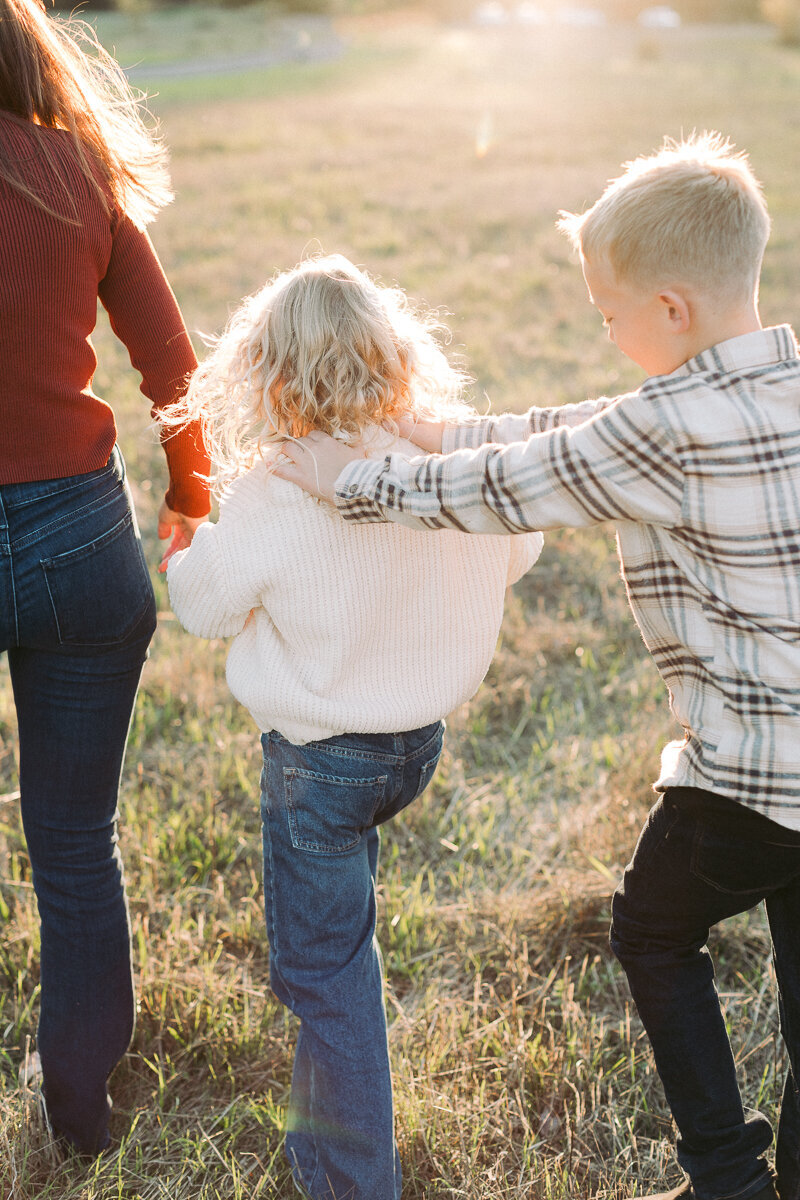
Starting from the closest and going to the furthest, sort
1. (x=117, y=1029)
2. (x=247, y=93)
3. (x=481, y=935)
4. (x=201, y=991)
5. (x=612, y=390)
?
(x=117, y=1029) < (x=201, y=991) < (x=481, y=935) < (x=612, y=390) < (x=247, y=93)

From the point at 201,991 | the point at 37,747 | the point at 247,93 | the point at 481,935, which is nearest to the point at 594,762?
the point at 481,935

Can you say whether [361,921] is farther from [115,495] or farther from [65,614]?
[115,495]

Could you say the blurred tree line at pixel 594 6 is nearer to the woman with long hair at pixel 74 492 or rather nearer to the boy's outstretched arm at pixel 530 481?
the woman with long hair at pixel 74 492

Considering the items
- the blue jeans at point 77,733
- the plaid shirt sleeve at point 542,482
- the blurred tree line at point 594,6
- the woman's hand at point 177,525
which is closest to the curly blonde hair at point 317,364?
the plaid shirt sleeve at point 542,482

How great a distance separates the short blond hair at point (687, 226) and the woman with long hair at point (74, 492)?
813 mm

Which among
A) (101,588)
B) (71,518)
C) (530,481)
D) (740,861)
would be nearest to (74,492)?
(71,518)

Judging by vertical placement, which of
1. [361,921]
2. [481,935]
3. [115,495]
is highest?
[115,495]

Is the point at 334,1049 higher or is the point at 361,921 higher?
the point at 361,921

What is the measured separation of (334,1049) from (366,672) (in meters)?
0.69

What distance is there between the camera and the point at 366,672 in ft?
5.94

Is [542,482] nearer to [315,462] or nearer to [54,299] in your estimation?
[315,462]

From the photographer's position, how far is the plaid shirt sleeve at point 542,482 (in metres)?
1.50

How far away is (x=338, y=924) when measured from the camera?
1855 mm

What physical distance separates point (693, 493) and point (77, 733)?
1.11 meters
